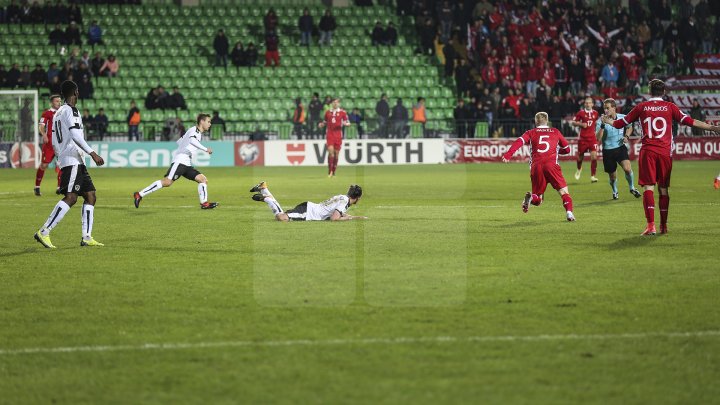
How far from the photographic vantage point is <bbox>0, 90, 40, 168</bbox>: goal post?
36188mm

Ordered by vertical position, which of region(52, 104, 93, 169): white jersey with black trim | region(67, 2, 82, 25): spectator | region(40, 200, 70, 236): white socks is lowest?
region(40, 200, 70, 236): white socks

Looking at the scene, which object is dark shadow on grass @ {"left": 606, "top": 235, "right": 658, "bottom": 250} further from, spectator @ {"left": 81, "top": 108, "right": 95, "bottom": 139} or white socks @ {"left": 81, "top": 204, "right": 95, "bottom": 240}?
spectator @ {"left": 81, "top": 108, "right": 95, "bottom": 139}

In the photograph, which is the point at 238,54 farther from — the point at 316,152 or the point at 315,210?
the point at 315,210

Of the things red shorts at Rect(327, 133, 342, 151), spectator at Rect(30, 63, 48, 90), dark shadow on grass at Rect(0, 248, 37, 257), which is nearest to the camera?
dark shadow on grass at Rect(0, 248, 37, 257)

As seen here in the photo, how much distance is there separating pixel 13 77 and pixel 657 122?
31.0m

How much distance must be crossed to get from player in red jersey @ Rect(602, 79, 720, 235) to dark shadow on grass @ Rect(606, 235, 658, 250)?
14.3 inches

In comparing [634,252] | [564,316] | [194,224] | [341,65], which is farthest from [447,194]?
[341,65]

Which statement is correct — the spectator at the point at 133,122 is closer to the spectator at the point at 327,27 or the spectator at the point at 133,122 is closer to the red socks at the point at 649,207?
the spectator at the point at 327,27

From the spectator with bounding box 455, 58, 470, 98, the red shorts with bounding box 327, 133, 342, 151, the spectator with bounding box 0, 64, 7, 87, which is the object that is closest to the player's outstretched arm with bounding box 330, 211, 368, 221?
the red shorts with bounding box 327, 133, 342, 151

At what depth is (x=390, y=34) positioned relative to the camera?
4584cm

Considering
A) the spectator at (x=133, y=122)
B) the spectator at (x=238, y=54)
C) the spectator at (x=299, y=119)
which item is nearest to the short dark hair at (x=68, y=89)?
the spectator at (x=133, y=122)

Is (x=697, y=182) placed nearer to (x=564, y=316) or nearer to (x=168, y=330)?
(x=564, y=316)

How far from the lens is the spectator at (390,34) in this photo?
45.8 m

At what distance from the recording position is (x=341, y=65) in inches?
1789
